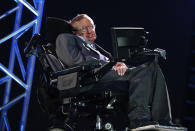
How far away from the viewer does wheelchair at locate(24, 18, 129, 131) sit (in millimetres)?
1941

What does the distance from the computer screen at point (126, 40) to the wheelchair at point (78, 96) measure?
4.3 inches

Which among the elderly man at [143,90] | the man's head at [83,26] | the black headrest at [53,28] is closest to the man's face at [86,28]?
the man's head at [83,26]

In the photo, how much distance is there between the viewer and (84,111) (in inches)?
77.4

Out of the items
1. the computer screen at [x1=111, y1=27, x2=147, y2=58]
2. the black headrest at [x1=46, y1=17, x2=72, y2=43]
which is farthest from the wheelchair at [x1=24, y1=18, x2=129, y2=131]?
the black headrest at [x1=46, y1=17, x2=72, y2=43]

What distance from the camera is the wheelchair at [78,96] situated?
1.94 m

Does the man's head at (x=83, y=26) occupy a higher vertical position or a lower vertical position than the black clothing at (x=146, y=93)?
higher

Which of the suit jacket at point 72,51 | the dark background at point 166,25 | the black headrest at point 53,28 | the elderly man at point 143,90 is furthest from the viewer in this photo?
the dark background at point 166,25

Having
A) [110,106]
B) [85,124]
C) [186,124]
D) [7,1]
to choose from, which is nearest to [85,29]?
[85,124]

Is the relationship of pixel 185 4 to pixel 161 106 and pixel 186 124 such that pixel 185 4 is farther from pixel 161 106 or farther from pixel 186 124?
pixel 161 106

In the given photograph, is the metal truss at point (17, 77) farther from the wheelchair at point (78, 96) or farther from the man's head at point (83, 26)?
the wheelchair at point (78, 96)

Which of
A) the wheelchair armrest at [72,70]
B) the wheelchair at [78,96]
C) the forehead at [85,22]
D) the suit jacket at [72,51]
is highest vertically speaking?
the forehead at [85,22]

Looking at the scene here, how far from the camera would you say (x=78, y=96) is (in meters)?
1.99

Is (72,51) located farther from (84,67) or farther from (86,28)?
(86,28)

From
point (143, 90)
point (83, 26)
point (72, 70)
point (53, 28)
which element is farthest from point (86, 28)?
point (143, 90)
